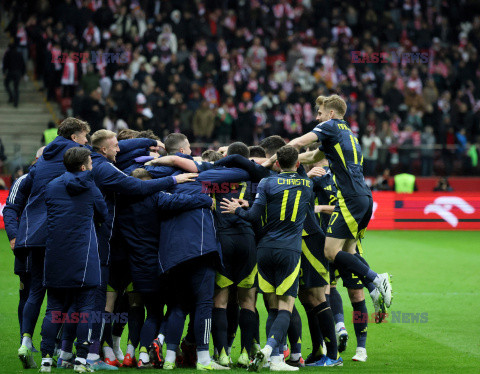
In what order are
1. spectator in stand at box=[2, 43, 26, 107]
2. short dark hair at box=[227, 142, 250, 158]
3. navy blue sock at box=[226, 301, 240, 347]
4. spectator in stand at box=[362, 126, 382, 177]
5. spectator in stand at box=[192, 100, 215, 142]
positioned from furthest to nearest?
spectator in stand at box=[2, 43, 26, 107]
spectator in stand at box=[192, 100, 215, 142]
spectator in stand at box=[362, 126, 382, 177]
navy blue sock at box=[226, 301, 240, 347]
short dark hair at box=[227, 142, 250, 158]

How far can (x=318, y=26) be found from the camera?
2617cm

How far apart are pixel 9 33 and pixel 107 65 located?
4566 millimetres

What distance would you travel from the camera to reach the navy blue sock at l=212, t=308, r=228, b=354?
7172mm

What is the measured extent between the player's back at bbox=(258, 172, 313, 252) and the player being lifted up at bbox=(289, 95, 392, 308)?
642 mm

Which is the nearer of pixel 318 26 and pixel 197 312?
pixel 197 312

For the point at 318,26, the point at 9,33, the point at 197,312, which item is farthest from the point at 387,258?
the point at 9,33

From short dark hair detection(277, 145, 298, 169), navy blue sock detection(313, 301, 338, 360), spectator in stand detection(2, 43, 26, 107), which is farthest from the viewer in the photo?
spectator in stand detection(2, 43, 26, 107)

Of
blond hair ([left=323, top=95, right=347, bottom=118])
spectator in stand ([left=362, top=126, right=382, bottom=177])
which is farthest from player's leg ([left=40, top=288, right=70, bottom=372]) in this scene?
spectator in stand ([left=362, top=126, right=382, bottom=177])

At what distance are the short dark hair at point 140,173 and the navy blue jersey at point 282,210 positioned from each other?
0.98 metres

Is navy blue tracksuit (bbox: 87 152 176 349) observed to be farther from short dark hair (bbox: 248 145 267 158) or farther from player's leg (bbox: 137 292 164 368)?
short dark hair (bbox: 248 145 267 158)

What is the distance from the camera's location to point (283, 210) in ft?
23.3

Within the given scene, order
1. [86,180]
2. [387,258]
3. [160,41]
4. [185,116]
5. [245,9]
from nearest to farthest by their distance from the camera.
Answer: [86,180] → [387,258] → [185,116] → [160,41] → [245,9]

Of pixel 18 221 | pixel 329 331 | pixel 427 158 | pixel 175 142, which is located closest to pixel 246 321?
pixel 329 331

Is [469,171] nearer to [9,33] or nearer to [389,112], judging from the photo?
[389,112]
